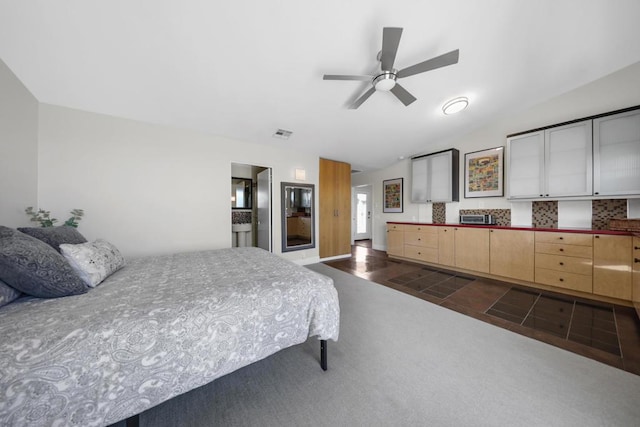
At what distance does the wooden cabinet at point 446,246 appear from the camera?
396 centimetres

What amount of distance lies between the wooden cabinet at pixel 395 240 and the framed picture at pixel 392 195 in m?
0.71

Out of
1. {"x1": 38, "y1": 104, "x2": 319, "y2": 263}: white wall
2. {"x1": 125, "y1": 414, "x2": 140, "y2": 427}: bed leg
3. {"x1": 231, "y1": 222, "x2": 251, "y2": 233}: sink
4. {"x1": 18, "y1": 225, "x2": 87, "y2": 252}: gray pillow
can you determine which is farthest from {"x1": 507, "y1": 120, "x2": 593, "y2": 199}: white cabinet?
{"x1": 18, "y1": 225, "x2": 87, "y2": 252}: gray pillow

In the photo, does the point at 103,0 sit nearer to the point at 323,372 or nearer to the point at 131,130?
the point at 131,130

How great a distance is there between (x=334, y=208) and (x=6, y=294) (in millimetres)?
4467

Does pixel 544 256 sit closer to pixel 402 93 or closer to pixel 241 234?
pixel 402 93

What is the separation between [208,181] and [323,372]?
3.14 metres

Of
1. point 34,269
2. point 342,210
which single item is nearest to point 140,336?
point 34,269

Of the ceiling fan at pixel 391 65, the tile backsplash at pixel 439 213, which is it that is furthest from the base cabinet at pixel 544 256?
the ceiling fan at pixel 391 65

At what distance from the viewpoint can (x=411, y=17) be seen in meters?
1.94

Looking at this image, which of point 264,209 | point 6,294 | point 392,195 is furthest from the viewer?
point 392,195

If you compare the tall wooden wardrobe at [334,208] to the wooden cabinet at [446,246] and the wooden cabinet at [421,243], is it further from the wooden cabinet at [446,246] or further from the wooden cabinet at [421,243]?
the wooden cabinet at [446,246]

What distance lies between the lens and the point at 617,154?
8.70 feet

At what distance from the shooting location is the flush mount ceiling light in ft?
10.4

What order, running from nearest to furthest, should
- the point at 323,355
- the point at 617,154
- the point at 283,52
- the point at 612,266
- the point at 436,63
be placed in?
the point at 323,355, the point at 436,63, the point at 283,52, the point at 612,266, the point at 617,154
